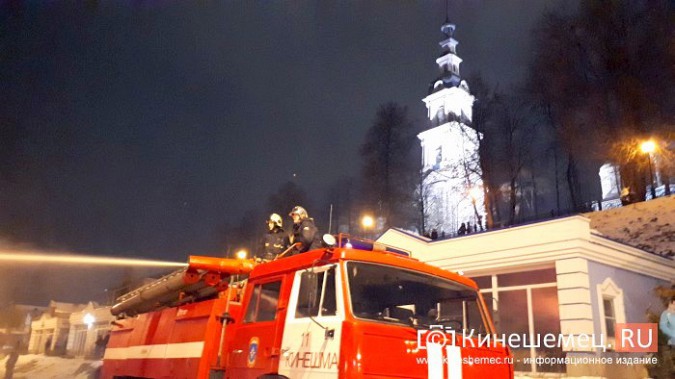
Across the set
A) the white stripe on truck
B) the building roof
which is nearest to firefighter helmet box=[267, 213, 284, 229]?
the white stripe on truck

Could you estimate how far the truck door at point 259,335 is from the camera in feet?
17.9

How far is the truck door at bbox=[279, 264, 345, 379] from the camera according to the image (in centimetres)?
475

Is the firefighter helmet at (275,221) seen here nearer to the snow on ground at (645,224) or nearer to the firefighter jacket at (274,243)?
the firefighter jacket at (274,243)

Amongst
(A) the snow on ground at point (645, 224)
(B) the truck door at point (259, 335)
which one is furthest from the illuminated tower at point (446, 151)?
(B) the truck door at point (259, 335)

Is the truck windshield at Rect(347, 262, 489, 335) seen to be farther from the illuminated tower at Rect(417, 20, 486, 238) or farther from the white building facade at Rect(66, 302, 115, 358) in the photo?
the illuminated tower at Rect(417, 20, 486, 238)

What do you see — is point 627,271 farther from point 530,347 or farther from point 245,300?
point 245,300

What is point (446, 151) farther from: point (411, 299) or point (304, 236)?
point (411, 299)

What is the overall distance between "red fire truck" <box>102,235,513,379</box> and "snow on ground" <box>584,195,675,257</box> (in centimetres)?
1574

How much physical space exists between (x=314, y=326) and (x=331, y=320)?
23cm

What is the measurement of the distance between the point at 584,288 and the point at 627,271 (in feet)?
9.05

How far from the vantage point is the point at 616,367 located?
12.5 meters

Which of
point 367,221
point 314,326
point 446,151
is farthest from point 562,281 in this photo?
point 446,151

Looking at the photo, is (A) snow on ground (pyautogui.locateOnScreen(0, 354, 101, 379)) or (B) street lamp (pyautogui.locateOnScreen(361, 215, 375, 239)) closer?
(A) snow on ground (pyautogui.locateOnScreen(0, 354, 101, 379))

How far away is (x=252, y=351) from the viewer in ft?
18.8
